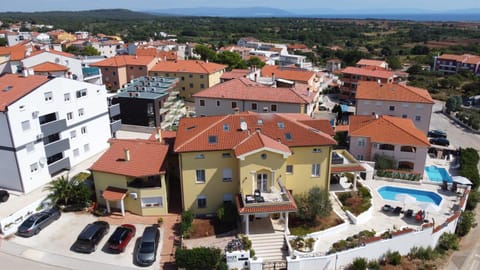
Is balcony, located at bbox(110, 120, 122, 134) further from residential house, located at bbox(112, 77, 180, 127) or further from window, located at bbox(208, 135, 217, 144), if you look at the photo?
window, located at bbox(208, 135, 217, 144)

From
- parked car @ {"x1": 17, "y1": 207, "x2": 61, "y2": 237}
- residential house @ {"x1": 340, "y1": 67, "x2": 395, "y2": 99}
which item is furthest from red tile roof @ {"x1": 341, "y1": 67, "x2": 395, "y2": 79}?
parked car @ {"x1": 17, "y1": 207, "x2": 61, "y2": 237}

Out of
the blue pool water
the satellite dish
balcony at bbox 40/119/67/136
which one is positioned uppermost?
the satellite dish

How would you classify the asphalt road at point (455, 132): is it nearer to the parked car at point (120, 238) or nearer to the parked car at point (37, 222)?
the parked car at point (120, 238)

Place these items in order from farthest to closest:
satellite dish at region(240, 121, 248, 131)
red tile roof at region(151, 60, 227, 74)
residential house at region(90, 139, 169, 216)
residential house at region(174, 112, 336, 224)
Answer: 1. red tile roof at region(151, 60, 227, 74)
2. satellite dish at region(240, 121, 248, 131)
3. residential house at region(90, 139, 169, 216)
4. residential house at region(174, 112, 336, 224)

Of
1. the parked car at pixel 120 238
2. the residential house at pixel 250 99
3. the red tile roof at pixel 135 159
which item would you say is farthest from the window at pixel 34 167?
the residential house at pixel 250 99

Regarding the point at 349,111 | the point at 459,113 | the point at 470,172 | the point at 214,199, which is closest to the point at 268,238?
the point at 214,199
